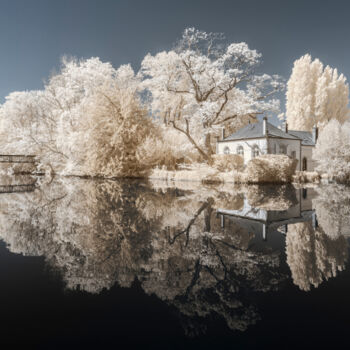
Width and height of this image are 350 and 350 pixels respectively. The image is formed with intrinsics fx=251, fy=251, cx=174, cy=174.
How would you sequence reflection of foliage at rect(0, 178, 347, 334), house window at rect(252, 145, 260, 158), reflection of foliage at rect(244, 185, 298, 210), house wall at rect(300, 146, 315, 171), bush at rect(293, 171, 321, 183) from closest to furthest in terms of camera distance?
reflection of foliage at rect(0, 178, 347, 334), reflection of foliage at rect(244, 185, 298, 210), bush at rect(293, 171, 321, 183), house window at rect(252, 145, 260, 158), house wall at rect(300, 146, 315, 171)

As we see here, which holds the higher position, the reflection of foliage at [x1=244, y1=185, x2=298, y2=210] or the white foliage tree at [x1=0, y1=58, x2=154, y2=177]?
the white foliage tree at [x1=0, y1=58, x2=154, y2=177]

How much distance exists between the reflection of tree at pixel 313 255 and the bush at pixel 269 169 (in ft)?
49.0

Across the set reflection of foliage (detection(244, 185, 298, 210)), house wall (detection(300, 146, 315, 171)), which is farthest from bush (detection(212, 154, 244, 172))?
house wall (detection(300, 146, 315, 171))

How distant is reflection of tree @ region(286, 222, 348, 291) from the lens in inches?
128

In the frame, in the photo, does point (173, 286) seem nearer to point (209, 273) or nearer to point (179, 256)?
point (209, 273)

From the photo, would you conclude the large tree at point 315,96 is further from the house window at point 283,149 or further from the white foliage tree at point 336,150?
the white foliage tree at point 336,150

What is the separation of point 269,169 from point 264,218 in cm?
1466

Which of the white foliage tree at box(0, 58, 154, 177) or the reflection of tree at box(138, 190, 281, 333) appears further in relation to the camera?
the white foliage tree at box(0, 58, 154, 177)

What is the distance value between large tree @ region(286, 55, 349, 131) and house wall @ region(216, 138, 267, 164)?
15615mm

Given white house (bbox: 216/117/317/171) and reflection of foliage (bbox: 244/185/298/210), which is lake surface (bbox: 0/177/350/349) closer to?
reflection of foliage (bbox: 244/185/298/210)

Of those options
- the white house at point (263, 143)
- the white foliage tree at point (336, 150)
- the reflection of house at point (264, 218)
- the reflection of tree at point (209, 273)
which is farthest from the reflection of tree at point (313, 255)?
the white house at point (263, 143)

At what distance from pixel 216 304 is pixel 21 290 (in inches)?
86.2

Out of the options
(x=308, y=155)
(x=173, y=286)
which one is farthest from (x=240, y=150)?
(x=173, y=286)

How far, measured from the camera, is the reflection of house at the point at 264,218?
19.0ft
